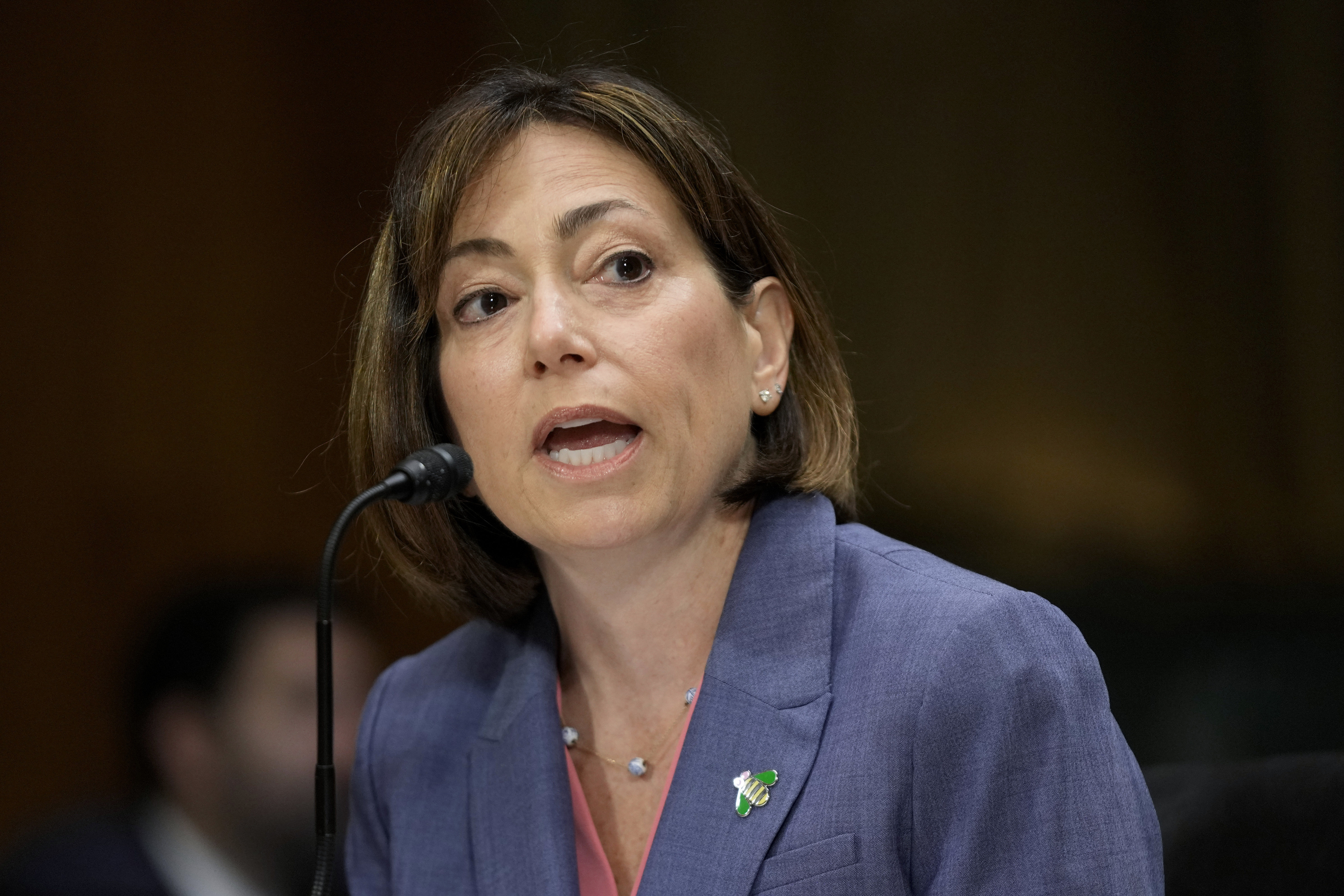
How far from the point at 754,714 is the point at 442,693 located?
1.84 ft

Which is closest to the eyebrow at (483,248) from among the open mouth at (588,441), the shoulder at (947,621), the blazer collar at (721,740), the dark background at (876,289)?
the open mouth at (588,441)

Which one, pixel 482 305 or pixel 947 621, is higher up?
pixel 482 305

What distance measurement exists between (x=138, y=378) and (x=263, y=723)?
1106mm

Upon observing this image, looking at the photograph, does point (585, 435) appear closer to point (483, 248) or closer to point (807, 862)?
point (483, 248)

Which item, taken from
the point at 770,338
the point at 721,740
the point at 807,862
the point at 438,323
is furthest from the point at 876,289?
the point at 807,862

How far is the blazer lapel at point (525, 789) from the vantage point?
1472 mm

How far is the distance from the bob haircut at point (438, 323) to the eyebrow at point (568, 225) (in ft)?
0.21

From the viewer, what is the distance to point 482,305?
1521mm

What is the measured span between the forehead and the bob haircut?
1 cm

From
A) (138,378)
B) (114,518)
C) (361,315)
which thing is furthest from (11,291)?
(361,315)

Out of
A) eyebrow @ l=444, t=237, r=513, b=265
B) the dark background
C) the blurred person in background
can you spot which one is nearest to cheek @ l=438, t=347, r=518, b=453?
eyebrow @ l=444, t=237, r=513, b=265

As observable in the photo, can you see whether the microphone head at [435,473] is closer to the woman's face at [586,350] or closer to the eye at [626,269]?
the woman's face at [586,350]

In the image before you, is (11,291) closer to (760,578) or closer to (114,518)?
(114,518)

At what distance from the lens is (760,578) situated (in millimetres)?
1489
